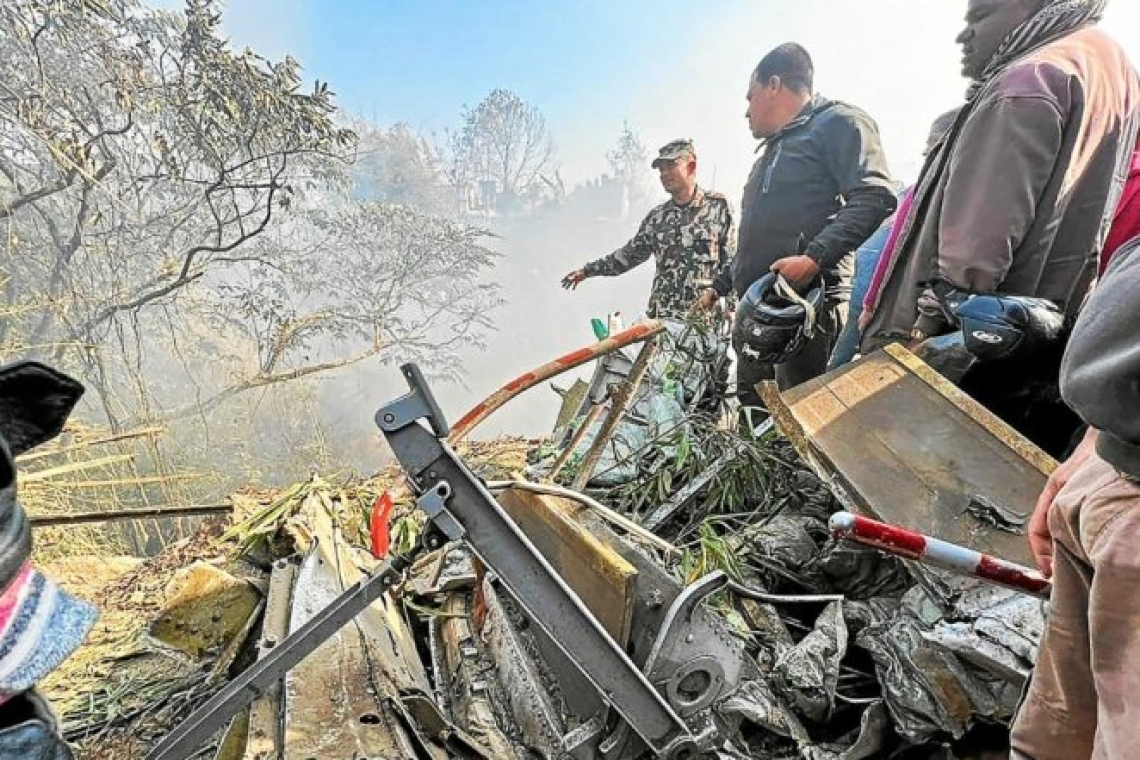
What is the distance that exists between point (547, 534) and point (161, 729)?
2167 millimetres

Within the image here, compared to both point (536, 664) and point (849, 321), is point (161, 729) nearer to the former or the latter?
point (536, 664)

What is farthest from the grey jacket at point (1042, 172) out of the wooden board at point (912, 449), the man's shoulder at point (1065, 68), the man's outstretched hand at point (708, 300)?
the man's outstretched hand at point (708, 300)

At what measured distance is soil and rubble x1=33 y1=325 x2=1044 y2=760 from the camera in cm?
168

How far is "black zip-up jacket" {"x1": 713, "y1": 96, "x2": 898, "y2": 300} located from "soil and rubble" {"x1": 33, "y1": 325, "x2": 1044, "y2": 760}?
27.7 inches

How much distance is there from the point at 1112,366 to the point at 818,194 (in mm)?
3292

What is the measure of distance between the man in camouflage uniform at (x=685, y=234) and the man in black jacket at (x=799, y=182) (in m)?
1.53

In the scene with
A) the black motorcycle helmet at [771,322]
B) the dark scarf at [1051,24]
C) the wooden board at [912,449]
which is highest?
the dark scarf at [1051,24]

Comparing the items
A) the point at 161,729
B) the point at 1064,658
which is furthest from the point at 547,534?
the point at 161,729

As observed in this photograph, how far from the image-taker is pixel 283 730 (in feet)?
5.65

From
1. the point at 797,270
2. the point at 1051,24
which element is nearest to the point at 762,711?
the point at 797,270

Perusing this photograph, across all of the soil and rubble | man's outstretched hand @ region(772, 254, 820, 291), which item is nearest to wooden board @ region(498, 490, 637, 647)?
the soil and rubble

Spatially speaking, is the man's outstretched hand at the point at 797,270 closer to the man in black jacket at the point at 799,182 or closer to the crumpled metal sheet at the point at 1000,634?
the man in black jacket at the point at 799,182

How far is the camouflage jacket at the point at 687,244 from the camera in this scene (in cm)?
563

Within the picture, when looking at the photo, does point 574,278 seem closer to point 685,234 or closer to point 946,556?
point 685,234
